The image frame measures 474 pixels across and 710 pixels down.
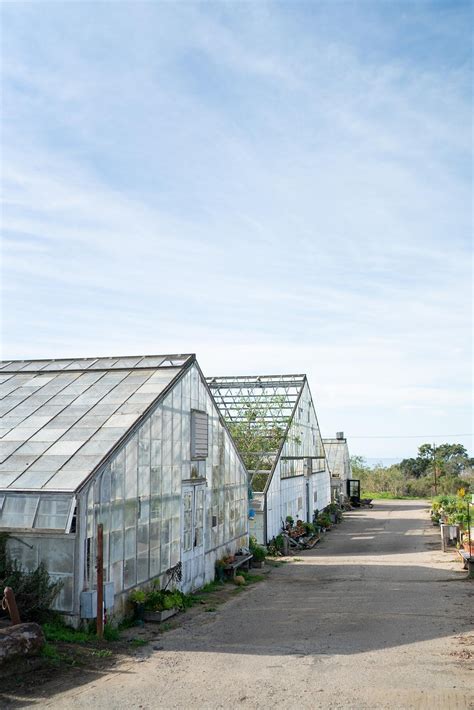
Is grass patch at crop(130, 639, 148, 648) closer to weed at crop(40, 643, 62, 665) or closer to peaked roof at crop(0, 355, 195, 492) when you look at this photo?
weed at crop(40, 643, 62, 665)

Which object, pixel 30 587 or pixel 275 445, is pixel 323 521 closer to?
pixel 275 445

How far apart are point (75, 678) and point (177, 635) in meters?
3.55

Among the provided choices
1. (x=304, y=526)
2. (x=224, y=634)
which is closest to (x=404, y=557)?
(x=304, y=526)

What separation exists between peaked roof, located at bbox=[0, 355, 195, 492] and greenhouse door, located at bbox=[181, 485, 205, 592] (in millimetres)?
3317

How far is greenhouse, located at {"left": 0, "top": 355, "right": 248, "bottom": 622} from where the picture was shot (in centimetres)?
1318

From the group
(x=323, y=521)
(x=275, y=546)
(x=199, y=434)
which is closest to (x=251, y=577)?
(x=199, y=434)

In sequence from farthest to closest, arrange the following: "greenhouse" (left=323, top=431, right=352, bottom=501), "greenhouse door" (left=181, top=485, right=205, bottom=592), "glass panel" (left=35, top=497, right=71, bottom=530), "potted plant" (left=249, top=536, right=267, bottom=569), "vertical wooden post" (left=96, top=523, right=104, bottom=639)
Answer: "greenhouse" (left=323, top=431, right=352, bottom=501), "potted plant" (left=249, top=536, right=267, bottom=569), "greenhouse door" (left=181, top=485, right=205, bottom=592), "glass panel" (left=35, top=497, right=71, bottom=530), "vertical wooden post" (left=96, top=523, right=104, bottom=639)

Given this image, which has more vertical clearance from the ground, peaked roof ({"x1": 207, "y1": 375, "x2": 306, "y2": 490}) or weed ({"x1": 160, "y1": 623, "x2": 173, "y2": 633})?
peaked roof ({"x1": 207, "y1": 375, "x2": 306, "y2": 490})

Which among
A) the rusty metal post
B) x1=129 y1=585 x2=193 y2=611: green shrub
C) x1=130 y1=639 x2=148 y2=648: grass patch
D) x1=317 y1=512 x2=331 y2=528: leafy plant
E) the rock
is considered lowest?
x1=317 y1=512 x2=331 y2=528: leafy plant

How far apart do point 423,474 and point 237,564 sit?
6933 centimetres

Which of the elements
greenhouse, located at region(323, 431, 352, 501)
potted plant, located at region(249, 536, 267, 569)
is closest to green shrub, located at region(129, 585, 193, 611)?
potted plant, located at region(249, 536, 267, 569)

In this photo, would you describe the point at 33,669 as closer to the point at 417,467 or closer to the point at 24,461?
the point at 24,461

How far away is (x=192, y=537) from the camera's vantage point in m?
18.9

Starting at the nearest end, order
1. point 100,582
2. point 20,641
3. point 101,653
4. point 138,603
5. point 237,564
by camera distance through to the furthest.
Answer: point 20,641
point 101,653
point 100,582
point 138,603
point 237,564
